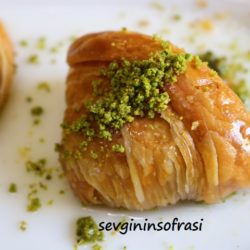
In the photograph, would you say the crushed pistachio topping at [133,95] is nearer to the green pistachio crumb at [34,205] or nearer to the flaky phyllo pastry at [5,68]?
the green pistachio crumb at [34,205]

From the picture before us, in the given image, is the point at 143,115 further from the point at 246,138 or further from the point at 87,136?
the point at 246,138

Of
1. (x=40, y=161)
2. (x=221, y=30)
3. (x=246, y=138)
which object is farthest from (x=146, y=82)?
(x=221, y=30)

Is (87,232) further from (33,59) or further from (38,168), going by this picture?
(33,59)

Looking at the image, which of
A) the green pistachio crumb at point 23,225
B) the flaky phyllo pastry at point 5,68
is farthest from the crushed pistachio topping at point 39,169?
the flaky phyllo pastry at point 5,68

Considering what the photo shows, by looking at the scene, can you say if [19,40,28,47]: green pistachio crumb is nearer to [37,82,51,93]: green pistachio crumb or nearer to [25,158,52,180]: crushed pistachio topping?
[37,82,51,93]: green pistachio crumb

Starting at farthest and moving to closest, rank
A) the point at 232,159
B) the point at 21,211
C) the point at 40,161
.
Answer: the point at 40,161, the point at 21,211, the point at 232,159

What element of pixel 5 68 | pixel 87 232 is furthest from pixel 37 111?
pixel 87 232

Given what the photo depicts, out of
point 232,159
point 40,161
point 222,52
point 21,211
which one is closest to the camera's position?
point 232,159

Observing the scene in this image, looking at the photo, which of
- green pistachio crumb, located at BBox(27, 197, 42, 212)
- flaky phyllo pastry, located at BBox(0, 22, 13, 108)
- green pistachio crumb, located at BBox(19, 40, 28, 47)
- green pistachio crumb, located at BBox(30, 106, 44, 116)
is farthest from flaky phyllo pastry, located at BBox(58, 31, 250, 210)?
green pistachio crumb, located at BBox(19, 40, 28, 47)
